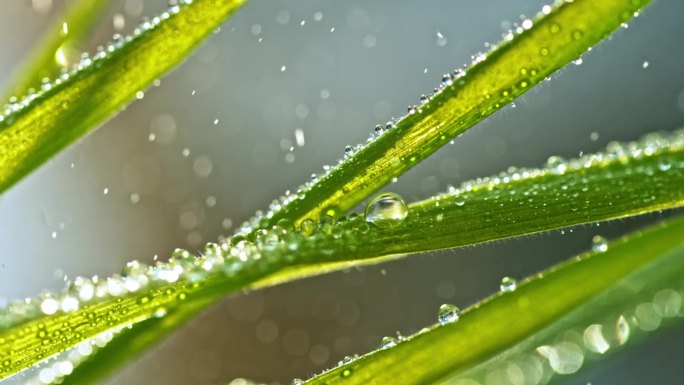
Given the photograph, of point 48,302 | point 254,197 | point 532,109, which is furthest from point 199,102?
point 48,302

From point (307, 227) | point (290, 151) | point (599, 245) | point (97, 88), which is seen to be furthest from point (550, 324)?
point (290, 151)

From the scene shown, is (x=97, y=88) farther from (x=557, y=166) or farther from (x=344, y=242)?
(x=557, y=166)

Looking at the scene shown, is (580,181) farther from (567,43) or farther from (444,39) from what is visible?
(444,39)

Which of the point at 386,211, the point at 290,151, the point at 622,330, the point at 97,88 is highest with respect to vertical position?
the point at 290,151

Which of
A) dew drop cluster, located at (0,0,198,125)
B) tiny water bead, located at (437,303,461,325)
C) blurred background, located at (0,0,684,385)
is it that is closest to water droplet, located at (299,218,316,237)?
tiny water bead, located at (437,303,461,325)

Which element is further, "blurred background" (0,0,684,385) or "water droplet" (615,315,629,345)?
"blurred background" (0,0,684,385)

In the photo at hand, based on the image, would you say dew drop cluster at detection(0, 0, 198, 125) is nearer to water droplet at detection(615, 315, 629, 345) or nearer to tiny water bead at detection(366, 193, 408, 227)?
tiny water bead at detection(366, 193, 408, 227)
